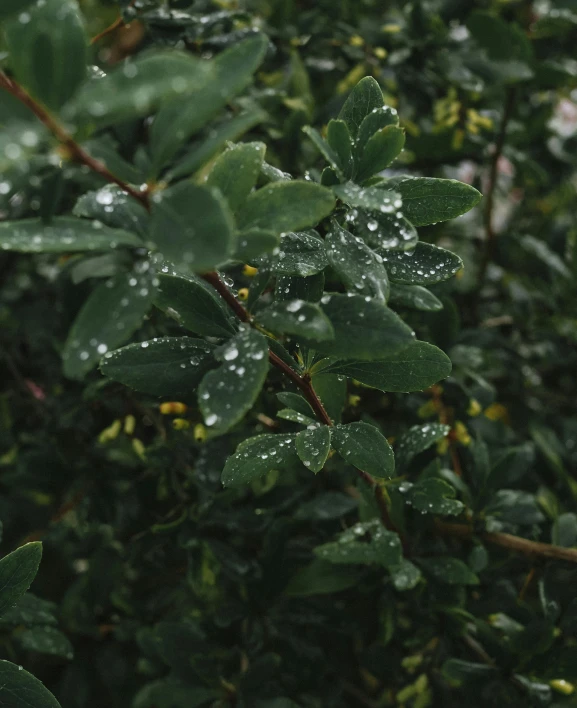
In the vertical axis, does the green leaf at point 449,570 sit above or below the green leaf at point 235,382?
below

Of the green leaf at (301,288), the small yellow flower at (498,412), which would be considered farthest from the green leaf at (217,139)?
the small yellow flower at (498,412)

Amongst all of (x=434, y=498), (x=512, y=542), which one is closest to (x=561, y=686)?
(x=512, y=542)

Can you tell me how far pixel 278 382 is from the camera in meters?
0.93

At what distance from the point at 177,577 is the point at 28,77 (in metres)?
1.04

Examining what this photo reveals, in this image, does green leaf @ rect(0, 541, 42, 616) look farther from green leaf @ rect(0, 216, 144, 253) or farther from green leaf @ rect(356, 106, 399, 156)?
green leaf @ rect(356, 106, 399, 156)

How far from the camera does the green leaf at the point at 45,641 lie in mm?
945

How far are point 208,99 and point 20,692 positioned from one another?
0.64 m

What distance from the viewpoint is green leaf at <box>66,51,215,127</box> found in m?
0.41

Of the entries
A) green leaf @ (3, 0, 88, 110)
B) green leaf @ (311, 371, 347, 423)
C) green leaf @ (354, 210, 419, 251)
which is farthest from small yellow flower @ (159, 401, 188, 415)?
green leaf @ (3, 0, 88, 110)

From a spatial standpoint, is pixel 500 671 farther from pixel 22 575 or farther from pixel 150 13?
pixel 150 13

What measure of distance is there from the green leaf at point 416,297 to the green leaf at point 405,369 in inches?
1.6

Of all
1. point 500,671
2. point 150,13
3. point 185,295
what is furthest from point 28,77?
point 500,671

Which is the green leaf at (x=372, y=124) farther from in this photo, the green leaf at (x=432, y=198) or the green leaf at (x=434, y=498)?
the green leaf at (x=434, y=498)

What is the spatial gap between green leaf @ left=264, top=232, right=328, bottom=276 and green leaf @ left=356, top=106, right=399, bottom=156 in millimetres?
100
